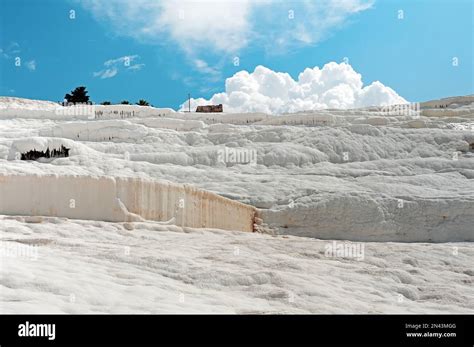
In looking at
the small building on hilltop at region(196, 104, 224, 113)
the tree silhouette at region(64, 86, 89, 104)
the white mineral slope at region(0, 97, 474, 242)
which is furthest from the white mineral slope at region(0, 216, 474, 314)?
the tree silhouette at region(64, 86, 89, 104)

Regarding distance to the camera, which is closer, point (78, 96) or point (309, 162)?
point (309, 162)

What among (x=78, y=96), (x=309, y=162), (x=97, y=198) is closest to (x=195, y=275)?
(x=97, y=198)

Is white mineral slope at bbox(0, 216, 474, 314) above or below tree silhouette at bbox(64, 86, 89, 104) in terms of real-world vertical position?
below

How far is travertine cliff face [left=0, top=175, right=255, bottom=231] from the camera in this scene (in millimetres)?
7043

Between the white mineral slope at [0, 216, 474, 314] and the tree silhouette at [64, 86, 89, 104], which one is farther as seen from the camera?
the tree silhouette at [64, 86, 89, 104]

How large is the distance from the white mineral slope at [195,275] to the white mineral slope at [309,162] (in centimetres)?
391

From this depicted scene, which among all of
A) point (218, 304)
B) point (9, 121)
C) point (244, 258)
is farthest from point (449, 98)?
point (218, 304)

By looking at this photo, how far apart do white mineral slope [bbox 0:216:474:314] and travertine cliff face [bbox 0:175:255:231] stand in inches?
12.5

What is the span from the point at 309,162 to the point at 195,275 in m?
12.9

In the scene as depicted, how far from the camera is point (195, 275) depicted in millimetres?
4930

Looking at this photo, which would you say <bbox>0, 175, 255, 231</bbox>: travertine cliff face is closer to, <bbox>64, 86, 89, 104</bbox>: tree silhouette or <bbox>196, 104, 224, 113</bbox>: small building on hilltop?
<bbox>196, 104, 224, 113</bbox>: small building on hilltop

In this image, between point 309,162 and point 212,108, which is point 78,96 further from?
point 309,162

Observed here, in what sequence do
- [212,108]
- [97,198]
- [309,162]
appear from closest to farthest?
[97,198], [309,162], [212,108]
